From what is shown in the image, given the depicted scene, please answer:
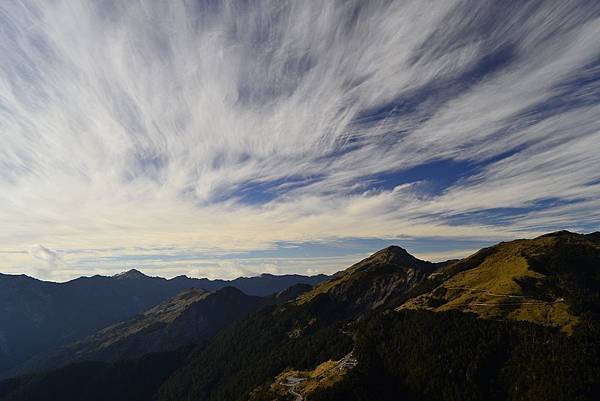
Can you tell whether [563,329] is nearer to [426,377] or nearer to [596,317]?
[596,317]

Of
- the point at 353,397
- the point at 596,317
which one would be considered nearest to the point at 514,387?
the point at 596,317

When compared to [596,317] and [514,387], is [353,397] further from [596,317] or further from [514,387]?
[596,317]

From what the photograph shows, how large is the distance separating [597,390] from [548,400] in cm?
1854

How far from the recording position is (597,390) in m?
152

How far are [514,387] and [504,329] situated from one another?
31948mm

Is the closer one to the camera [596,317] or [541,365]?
[541,365]

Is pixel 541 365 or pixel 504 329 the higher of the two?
pixel 504 329

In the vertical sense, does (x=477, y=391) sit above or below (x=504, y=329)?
below

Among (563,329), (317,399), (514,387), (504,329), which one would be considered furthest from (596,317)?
(317,399)

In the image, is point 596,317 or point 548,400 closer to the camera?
point 548,400

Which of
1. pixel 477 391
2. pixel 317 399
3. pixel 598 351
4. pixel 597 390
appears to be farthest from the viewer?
pixel 317 399

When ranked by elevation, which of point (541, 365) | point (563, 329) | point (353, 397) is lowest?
point (353, 397)

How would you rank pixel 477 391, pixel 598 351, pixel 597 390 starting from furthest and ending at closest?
1. pixel 477 391
2. pixel 598 351
3. pixel 597 390

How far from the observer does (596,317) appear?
182750mm
